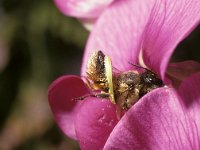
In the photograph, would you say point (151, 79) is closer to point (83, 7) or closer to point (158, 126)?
point (158, 126)

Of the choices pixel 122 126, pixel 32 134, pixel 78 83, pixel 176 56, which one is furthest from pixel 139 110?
pixel 32 134

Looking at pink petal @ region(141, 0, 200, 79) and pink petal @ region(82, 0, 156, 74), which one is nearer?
pink petal @ region(141, 0, 200, 79)

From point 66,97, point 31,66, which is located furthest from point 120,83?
point 31,66

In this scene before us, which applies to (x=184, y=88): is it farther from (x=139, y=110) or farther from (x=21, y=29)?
(x=21, y=29)

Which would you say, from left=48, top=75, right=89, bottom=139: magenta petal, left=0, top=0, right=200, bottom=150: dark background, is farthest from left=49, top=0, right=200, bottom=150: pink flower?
left=0, top=0, right=200, bottom=150: dark background

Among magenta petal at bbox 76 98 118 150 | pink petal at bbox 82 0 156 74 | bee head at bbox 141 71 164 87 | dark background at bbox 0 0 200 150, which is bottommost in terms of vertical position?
dark background at bbox 0 0 200 150

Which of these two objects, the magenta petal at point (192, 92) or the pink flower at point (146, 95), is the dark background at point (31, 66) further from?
the magenta petal at point (192, 92)

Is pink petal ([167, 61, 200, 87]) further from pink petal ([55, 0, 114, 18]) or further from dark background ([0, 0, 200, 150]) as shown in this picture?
dark background ([0, 0, 200, 150])
